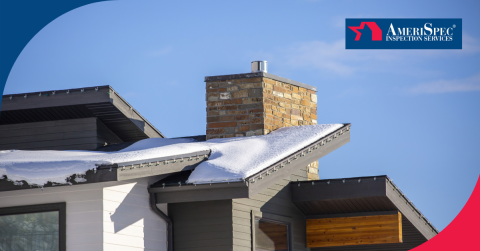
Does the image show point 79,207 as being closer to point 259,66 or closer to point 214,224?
point 214,224

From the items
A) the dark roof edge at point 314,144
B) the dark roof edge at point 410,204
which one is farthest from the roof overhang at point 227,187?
the dark roof edge at point 410,204

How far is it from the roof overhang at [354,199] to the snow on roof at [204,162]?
0.76 meters

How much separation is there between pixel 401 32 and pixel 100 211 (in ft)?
32.5

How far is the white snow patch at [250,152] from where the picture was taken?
8.51m

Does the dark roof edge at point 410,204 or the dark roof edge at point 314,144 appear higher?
the dark roof edge at point 314,144

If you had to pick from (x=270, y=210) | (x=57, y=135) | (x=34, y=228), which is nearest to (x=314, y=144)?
(x=270, y=210)

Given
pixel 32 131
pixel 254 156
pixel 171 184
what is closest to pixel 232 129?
pixel 254 156

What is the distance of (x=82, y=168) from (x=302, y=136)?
150 inches

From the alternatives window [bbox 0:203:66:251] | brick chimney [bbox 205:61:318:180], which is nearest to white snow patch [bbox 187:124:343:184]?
brick chimney [bbox 205:61:318:180]

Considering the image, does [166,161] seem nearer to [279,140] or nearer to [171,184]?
[171,184]

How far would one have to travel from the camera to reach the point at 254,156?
365 inches

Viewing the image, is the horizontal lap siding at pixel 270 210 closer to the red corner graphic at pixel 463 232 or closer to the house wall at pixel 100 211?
the house wall at pixel 100 211

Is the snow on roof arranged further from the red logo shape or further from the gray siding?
the red logo shape

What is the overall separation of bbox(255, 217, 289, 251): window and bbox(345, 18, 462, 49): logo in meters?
6.10
